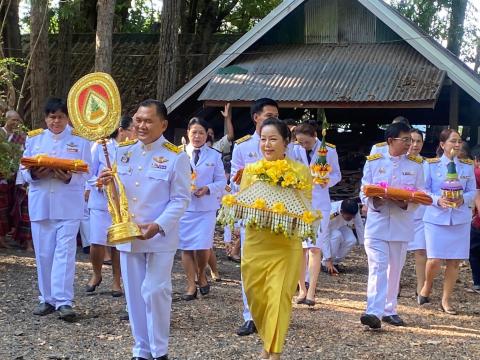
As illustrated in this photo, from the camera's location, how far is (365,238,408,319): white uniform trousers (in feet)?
23.0

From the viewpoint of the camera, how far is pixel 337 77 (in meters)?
15.4

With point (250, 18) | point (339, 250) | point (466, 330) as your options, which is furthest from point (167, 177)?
point (250, 18)

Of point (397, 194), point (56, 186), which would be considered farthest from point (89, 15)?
point (397, 194)

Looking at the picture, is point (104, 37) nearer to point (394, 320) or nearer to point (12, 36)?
point (12, 36)

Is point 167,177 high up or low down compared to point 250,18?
down

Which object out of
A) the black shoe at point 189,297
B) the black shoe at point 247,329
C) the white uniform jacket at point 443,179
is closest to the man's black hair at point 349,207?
the white uniform jacket at point 443,179

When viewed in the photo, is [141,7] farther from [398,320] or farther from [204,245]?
[398,320]

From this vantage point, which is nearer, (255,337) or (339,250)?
(255,337)

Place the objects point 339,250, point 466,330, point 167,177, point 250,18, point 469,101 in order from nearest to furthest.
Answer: point 167,177 → point 466,330 → point 339,250 → point 469,101 → point 250,18

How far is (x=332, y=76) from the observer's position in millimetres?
15531

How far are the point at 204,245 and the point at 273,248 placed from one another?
2966mm

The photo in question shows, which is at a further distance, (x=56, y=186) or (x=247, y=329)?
(x=56, y=186)

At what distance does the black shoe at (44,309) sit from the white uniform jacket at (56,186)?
84 cm

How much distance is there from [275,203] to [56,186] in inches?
99.2
